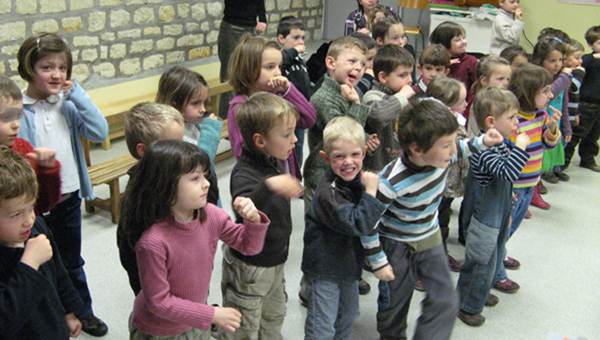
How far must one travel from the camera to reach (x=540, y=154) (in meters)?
2.78

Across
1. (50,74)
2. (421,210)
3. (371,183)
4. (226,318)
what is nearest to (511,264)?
(421,210)

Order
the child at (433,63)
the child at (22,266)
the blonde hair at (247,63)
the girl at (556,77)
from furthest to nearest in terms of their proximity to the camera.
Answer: the girl at (556,77) → the child at (433,63) → the blonde hair at (247,63) → the child at (22,266)

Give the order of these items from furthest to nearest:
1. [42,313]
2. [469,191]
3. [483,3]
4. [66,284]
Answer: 1. [483,3]
2. [469,191]
3. [66,284]
4. [42,313]

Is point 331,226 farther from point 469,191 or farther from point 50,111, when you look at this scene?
point 50,111

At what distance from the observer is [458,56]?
390cm

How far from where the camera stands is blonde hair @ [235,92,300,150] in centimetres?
200

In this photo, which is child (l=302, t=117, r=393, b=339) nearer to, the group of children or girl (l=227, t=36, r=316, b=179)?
the group of children

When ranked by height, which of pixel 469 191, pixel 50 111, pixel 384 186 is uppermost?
pixel 50 111

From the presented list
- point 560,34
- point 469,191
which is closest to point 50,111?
point 469,191

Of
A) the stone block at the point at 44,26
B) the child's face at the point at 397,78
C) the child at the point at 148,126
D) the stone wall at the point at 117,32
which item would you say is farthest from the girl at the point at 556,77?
the stone block at the point at 44,26

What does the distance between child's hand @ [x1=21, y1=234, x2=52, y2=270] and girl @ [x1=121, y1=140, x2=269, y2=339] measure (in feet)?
0.78

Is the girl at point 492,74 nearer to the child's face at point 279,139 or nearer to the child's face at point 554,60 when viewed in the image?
the child's face at point 554,60

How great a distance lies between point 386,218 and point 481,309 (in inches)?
34.7

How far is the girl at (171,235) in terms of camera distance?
5.07 ft
